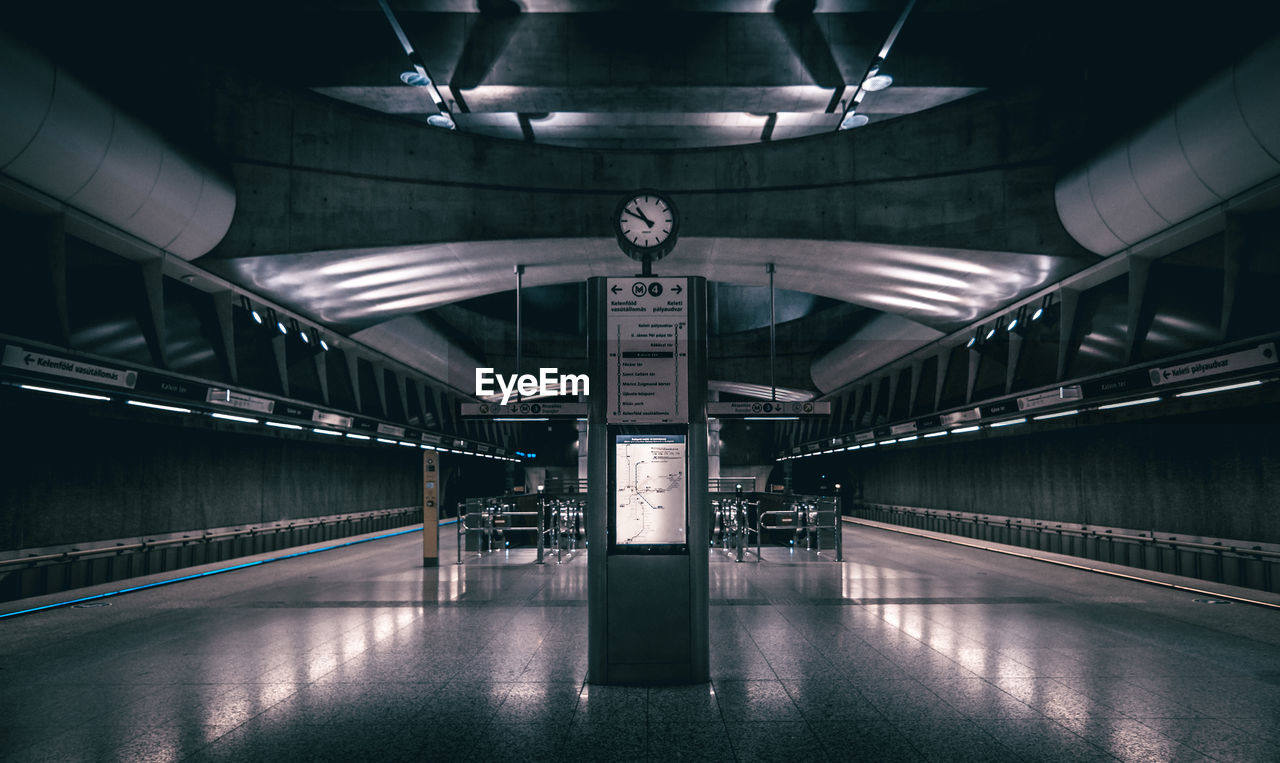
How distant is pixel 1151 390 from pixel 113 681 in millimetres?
11383

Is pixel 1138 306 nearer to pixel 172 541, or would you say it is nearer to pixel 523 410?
pixel 523 410

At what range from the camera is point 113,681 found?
5.77 m

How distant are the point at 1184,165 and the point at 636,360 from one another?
7.16 meters

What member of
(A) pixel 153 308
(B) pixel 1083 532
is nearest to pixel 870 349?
(B) pixel 1083 532

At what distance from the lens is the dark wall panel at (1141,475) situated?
10.2 meters

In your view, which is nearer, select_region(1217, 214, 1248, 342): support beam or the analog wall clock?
the analog wall clock

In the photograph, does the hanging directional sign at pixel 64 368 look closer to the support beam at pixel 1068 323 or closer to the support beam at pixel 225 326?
the support beam at pixel 225 326

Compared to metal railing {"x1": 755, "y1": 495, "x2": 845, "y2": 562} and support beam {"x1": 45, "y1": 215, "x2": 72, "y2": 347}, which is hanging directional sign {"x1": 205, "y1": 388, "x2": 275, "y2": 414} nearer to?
support beam {"x1": 45, "y1": 215, "x2": 72, "y2": 347}

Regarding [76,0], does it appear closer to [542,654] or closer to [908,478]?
[542,654]

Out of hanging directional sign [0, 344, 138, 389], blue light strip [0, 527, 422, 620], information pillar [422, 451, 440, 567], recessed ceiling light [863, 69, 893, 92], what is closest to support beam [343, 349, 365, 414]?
blue light strip [0, 527, 422, 620]

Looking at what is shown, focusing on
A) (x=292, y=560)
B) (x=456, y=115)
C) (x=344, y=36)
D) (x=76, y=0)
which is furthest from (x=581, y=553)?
(x=76, y=0)

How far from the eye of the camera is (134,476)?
11852 mm

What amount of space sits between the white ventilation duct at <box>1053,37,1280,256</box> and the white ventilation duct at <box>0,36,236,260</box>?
11.9 m

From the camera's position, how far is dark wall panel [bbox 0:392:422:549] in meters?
9.56
